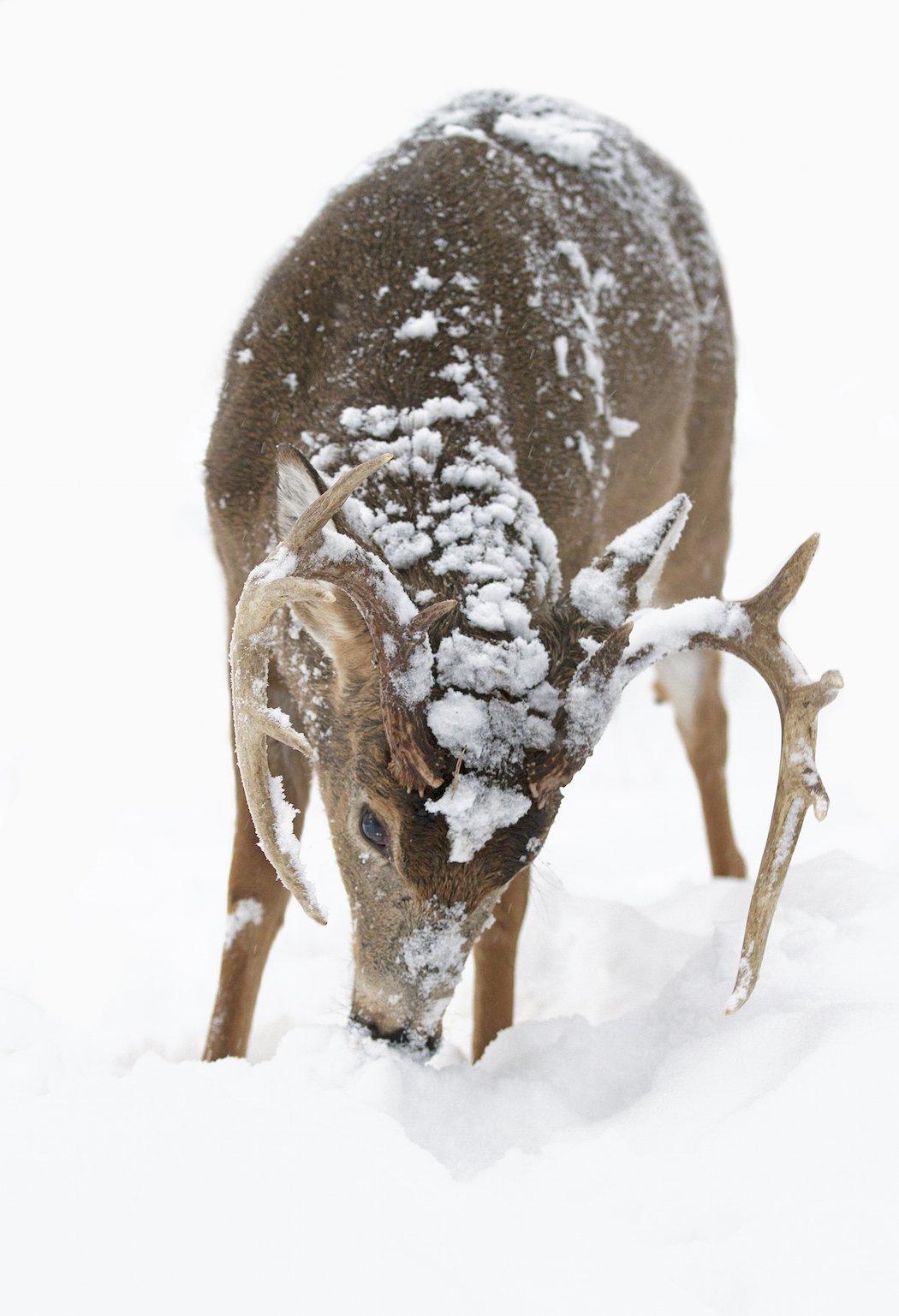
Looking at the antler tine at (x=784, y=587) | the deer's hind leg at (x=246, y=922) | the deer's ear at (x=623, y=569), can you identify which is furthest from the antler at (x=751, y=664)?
the deer's hind leg at (x=246, y=922)

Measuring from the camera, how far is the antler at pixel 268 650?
2.32 m

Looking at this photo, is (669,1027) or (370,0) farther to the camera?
(370,0)

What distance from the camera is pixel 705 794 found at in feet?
16.3

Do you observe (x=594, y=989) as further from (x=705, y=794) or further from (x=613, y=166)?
(x=613, y=166)

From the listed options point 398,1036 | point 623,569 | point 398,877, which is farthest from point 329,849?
point 623,569

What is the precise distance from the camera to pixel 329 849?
15.0ft

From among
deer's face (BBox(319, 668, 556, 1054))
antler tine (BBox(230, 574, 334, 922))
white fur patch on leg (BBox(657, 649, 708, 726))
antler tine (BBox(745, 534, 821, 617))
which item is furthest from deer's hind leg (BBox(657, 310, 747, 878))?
antler tine (BBox(230, 574, 334, 922))

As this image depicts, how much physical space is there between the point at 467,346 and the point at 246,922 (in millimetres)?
1749

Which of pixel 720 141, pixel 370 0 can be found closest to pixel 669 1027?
pixel 720 141

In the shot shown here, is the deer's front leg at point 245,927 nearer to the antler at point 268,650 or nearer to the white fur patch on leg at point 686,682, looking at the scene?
the antler at point 268,650

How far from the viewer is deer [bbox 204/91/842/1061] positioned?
2.43m

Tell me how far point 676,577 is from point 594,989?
1792 mm

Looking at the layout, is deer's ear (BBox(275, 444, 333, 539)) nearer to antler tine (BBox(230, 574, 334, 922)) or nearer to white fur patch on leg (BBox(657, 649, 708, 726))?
antler tine (BBox(230, 574, 334, 922))

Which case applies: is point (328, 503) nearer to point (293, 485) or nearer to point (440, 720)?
point (293, 485)
